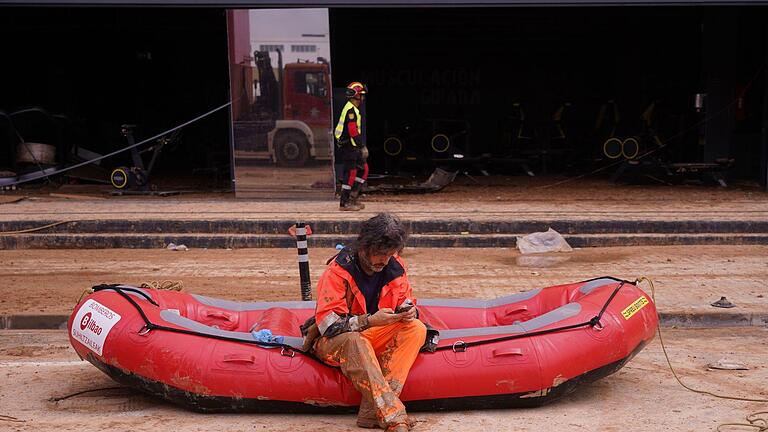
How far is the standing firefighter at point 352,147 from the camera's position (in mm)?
14211

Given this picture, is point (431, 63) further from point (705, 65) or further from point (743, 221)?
point (743, 221)

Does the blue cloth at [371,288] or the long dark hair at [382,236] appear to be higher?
the long dark hair at [382,236]

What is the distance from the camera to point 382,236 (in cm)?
583

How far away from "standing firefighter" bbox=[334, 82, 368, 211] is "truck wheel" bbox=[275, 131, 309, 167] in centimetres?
153

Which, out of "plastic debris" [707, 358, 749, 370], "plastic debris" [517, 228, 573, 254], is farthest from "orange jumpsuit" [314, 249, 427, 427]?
"plastic debris" [517, 228, 573, 254]

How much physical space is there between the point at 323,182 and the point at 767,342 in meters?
9.22

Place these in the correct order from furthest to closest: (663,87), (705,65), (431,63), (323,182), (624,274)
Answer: (431,63), (663,87), (705,65), (323,182), (624,274)

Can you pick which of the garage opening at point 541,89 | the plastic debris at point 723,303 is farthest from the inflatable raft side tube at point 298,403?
the garage opening at point 541,89

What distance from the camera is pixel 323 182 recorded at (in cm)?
1596

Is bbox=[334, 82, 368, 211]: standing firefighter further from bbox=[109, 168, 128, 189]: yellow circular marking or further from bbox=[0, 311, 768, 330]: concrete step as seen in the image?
bbox=[0, 311, 768, 330]: concrete step

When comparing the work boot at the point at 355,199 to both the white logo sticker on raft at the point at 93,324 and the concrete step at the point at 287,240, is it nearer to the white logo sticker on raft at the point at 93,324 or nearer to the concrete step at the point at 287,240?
the concrete step at the point at 287,240

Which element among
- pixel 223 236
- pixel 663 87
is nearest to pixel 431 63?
pixel 663 87

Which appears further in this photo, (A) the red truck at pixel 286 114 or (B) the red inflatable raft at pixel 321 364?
(A) the red truck at pixel 286 114

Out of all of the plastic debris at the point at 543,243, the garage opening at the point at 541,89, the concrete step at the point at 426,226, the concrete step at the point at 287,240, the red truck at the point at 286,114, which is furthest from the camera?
the garage opening at the point at 541,89
